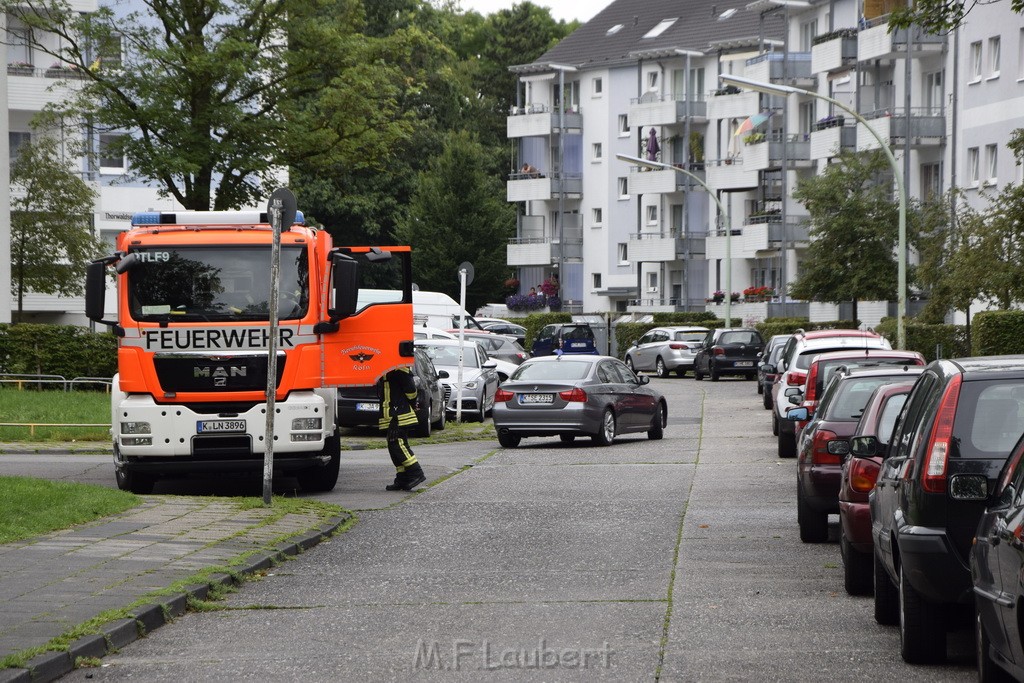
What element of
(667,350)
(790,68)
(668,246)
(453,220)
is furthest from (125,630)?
(453,220)

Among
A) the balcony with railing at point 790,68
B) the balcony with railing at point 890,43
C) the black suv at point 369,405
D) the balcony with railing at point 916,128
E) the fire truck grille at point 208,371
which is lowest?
the black suv at point 369,405

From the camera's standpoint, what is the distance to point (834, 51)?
63312mm

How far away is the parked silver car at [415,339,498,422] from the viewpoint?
3316cm

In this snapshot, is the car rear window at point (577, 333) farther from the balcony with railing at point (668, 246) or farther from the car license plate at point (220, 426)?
the car license plate at point (220, 426)

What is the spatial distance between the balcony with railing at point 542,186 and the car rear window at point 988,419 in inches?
3172

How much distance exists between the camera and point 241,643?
9.16 meters

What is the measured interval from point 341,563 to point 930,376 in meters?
5.12

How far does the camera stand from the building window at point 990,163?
51.9 metres

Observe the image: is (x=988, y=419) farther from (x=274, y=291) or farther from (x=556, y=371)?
(x=556, y=371)

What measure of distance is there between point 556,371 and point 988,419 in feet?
62.4

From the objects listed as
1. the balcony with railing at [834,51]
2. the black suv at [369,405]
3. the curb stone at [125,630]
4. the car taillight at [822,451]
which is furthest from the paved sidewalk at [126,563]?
the balcony with railing at [834,51]

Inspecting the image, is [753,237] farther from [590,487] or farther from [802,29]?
[590,487]

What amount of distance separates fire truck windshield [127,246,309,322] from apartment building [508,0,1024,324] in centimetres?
3633

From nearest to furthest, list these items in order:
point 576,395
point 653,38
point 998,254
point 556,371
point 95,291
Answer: point 95,291 → point 576,395 → point 556,371 → point 998,254 → point 653,38
